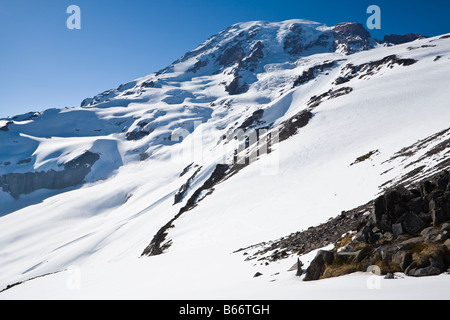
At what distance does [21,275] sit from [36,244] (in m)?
28.1

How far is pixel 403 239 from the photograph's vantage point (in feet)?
32.7

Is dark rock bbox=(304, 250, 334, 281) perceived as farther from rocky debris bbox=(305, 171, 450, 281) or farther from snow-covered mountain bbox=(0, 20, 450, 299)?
snow-covered mountain bbox=(0, 20, 450, 299)

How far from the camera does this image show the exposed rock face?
556 ft

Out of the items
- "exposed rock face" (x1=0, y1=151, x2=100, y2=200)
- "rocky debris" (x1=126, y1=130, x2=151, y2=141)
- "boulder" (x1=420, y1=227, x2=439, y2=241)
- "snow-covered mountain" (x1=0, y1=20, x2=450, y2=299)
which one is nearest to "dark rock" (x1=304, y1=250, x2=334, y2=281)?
"snow-covered mountain" (x1=0, y1=20, x2=450, y2=299)

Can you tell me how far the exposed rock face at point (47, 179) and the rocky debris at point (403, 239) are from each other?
182 metres

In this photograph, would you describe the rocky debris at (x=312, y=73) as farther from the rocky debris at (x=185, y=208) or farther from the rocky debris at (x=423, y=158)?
the rocky debris at (x=423, y=158)

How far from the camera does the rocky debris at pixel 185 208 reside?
130 feet

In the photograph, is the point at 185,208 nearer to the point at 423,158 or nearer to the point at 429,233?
the point at 423,158

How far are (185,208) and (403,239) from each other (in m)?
46.3

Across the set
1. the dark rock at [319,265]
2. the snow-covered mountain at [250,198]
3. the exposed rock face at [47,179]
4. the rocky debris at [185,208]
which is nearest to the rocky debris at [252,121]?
the snow-covered mountain at [250,198]

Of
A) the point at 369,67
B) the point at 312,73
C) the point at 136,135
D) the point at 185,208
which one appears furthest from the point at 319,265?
the point at 136,135

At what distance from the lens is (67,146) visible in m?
188

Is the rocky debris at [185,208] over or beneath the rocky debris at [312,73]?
beneath

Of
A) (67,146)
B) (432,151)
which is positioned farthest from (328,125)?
(67,146)
